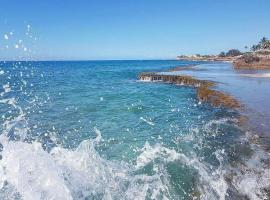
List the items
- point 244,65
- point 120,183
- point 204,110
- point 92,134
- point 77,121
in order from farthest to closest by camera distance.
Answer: point 244,65 → point 204,110 → point 77,121 → point 92,134 → point 120,183

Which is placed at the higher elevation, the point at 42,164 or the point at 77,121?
the point at 42,164

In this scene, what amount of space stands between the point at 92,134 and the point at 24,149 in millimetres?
10489

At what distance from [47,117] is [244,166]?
16480 millimetres

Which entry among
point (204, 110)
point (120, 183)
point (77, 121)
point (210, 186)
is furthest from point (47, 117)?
point (210, 186)

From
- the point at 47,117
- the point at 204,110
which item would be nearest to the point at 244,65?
the point at 204,110

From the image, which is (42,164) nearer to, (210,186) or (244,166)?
(210,186)

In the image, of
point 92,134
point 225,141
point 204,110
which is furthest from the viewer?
point 204,110

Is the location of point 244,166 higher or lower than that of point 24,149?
lower

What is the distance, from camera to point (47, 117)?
25172 millimetres

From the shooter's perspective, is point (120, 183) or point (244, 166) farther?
point (244, 166)

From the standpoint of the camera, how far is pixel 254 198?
10.7 meters

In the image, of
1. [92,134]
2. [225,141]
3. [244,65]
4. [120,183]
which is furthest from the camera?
[244,65]

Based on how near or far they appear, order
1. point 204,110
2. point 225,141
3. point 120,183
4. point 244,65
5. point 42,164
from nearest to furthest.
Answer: point 42,164
point 120,183
point 225,141
point 204,110
point 244,65

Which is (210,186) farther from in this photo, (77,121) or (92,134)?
(77,121)
